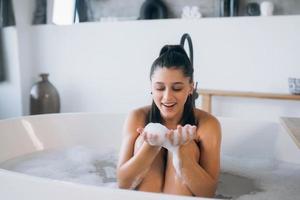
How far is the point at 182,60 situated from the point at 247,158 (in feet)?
3.12

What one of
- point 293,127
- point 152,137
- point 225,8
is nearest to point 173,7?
point 225,8

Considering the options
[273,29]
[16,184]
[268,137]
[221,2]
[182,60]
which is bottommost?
[268,137]

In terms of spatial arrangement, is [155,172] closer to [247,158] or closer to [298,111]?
[247,158]

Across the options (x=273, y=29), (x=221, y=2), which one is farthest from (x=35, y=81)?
(x=273, y=29)

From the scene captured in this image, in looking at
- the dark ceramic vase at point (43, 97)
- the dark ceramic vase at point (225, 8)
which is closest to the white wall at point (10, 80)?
the dark ceramic vase at point (43, 97)

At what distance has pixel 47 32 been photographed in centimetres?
332

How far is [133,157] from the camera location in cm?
114

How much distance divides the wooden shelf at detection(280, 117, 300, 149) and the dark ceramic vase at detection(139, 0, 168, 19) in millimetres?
1706

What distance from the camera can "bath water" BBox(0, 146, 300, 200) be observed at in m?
1.51

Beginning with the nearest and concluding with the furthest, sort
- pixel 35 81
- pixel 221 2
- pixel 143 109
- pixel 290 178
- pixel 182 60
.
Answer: pixel 182 60 < pixel 143 109 < pixel 290 178 < pixel 221 2 < pixel 35 81

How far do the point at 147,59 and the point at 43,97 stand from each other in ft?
3.24

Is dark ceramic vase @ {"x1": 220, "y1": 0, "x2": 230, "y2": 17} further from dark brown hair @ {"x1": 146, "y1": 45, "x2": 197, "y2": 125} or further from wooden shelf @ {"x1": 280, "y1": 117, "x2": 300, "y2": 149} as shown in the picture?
dark brown hair @ {"x1": 146, "y1": 45, "x2": 197, "y2": 125}

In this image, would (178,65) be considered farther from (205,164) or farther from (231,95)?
(231,95)

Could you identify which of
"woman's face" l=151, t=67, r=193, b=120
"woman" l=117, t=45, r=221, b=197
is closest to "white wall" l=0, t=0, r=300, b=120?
"woman" l=117, t=45, r=221, b=197
